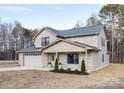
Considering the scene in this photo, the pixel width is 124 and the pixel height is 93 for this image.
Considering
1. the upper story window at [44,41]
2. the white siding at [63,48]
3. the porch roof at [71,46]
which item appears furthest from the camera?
the upper story window at [44,41]

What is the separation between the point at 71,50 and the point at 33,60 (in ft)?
24.2

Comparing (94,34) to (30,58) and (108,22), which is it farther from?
(108,22)

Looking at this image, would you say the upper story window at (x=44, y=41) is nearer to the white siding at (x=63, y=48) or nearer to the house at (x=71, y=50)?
the house at (x=71, y=50)

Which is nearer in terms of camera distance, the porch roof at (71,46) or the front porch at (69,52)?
the porch roof at (71,46)

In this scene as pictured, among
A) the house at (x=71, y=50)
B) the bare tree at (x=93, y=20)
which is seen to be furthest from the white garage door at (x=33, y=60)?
the bare tree at (x=93, y=20)

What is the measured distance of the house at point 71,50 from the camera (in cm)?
2027

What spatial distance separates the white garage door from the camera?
81.0ft

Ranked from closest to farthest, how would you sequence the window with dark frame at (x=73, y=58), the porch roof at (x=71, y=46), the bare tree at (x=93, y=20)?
the porch roof at (x=71, y=46) → the window with dark frame at (x=73, y=58) → the bare tree at (x=93, y=20)

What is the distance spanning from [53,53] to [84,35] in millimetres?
4611

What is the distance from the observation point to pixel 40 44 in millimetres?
25781

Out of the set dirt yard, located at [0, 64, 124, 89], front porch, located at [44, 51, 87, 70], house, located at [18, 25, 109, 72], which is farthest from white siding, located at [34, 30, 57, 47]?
dirt yard, located at [0, 64, 124, 89]

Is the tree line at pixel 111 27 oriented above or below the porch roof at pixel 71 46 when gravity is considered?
above

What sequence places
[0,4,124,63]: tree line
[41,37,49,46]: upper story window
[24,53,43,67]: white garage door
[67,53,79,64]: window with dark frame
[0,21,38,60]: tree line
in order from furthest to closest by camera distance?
[0,21,38,60]: tree line → [0,4,124,63]: tree line → [41,37,49,46]: upper story window → [24,53,43,67]: white garage door → [67,53,79,64]: window with dark frame

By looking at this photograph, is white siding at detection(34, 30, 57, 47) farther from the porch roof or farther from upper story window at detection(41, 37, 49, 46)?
the porch roof
